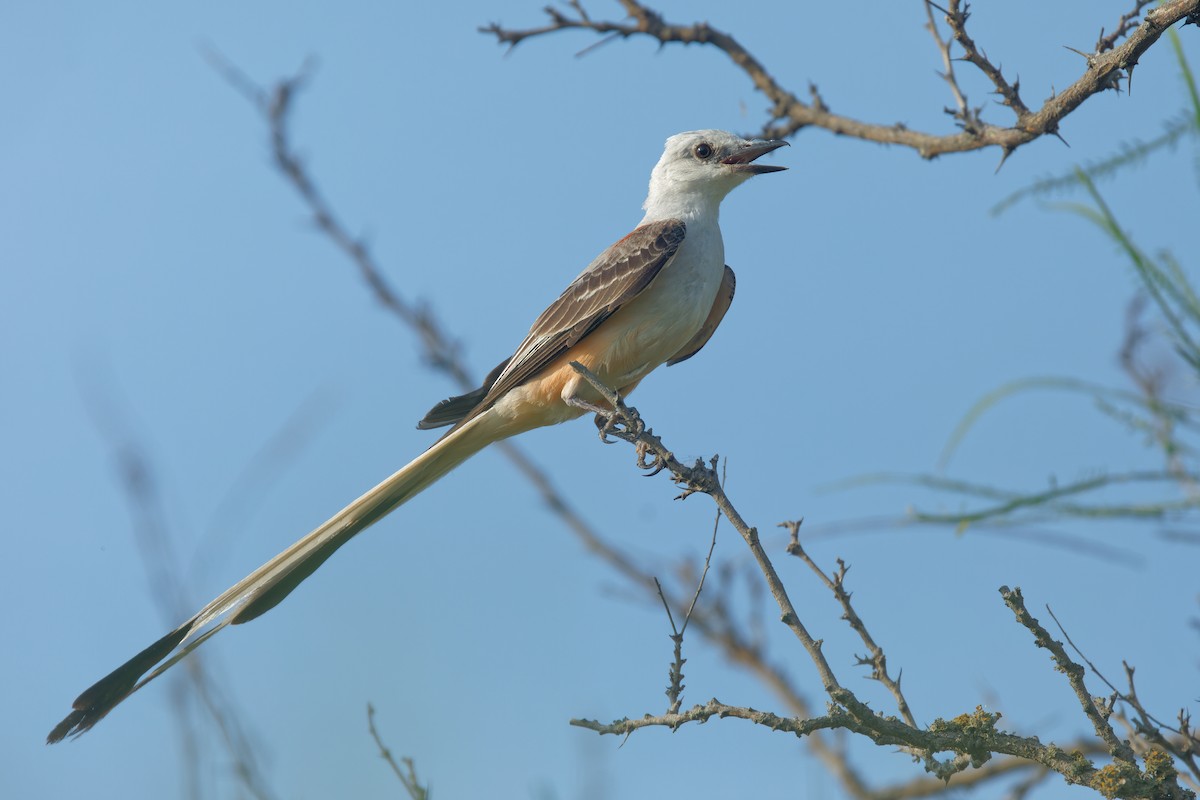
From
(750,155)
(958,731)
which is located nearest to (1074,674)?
(958,731)

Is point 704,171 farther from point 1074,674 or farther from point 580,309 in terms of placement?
point 1074,674

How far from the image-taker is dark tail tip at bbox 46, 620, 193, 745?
3.55 metres

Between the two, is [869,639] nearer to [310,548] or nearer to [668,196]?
[310,548]

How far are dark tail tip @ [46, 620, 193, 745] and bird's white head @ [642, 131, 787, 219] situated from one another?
10.2 feet

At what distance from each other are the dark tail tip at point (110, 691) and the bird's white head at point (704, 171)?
3.11m

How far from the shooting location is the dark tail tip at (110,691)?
355cm

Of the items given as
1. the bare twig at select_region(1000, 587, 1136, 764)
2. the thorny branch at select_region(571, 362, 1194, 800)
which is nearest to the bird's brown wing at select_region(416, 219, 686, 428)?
the thorny branch at select_region(571, 362, 1194, 800)

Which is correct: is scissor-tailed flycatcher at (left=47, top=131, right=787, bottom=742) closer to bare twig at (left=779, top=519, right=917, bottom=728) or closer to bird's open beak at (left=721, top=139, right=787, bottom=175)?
bird's open beak at (left=721, top=139, right=787, bottom=175)

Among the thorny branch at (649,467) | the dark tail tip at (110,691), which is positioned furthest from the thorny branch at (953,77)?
the dark tail tip at (110,691)

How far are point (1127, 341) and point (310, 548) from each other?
3056 mm

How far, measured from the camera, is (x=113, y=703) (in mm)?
3645

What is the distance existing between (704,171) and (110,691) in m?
3.67

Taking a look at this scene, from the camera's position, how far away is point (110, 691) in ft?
12.0

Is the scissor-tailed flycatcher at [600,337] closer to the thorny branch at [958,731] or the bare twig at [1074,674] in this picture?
the thorny branch at [958,731]
